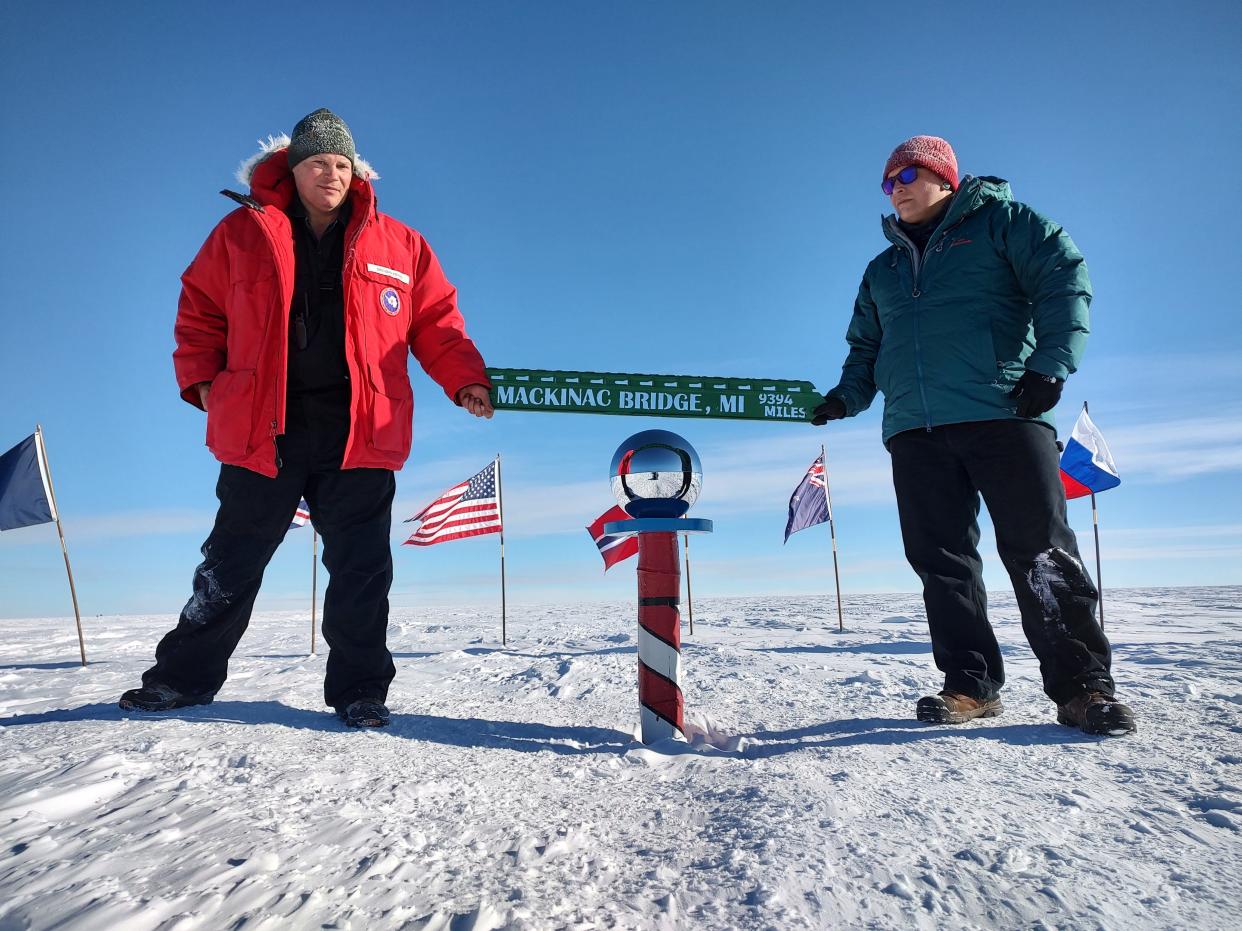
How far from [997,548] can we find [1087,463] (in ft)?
20.1

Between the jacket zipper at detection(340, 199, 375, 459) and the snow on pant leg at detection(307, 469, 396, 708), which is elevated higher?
the jacket zipper at detection(340, 199, 375, 459)

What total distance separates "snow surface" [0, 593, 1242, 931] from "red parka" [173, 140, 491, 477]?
1.01 m

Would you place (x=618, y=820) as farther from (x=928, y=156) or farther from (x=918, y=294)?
(x=928, y=156)

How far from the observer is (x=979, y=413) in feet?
7.85

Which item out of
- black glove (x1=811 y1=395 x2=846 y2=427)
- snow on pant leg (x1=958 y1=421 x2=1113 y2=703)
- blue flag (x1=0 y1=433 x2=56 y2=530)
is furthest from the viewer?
blue flag (x1=0 y1=433 x2=56 y2=530)

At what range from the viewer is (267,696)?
2977 millimetres

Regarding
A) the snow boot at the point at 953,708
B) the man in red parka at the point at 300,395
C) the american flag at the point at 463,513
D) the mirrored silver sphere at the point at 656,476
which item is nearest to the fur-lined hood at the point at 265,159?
the man in red parka at the point at 300,395

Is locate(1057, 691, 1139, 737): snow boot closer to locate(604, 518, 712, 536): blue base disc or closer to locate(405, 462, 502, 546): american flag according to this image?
locate(604, 518, 712, 536): blue base disc

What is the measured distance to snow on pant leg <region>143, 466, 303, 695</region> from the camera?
2469mm

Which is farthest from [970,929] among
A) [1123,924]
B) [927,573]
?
[927,573]

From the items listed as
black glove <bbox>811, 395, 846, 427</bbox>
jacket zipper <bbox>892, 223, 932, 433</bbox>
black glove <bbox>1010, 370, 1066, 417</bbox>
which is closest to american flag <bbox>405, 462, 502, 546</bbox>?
black glove <bbox>811, 395, 846, 427</bbox>

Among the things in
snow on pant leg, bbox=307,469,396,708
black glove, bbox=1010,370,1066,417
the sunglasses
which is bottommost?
snow on pant leg, bbox=307,469,396,708

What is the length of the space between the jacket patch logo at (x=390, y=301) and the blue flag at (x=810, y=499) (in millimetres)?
8028

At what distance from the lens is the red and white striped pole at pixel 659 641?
7.42ft
